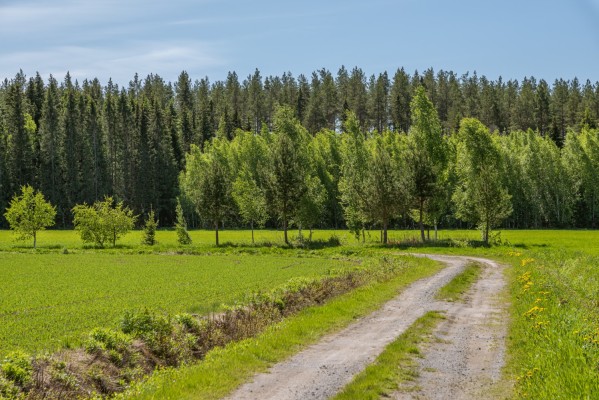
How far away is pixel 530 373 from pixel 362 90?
15736cm

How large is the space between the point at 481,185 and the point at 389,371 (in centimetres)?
4882

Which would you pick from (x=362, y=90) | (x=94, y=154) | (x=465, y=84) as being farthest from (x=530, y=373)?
(x=465, y=84)

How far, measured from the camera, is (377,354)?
1580cm

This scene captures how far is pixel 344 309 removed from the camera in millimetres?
22531

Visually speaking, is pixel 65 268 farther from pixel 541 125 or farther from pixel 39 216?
pixel 541 125

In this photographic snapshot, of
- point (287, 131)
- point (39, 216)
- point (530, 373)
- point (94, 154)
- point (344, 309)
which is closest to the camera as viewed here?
point (530, 373)

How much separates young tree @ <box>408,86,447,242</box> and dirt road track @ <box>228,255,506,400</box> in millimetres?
39827

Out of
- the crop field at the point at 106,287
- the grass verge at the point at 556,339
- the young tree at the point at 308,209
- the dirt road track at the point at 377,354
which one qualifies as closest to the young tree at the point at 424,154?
the young tree at the point at 308,209

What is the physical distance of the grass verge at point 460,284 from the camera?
26.9m

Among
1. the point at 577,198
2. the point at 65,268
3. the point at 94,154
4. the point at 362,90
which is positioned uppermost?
the point at 362,90

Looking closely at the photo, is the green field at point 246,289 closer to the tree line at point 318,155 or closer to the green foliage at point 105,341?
the green foliage at point 105,341

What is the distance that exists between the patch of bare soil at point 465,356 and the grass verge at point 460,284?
1.43 meters

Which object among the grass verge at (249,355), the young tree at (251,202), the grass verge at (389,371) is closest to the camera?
the grass verge at (389,371)

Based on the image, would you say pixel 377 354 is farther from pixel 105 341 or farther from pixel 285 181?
pixel 285 181
